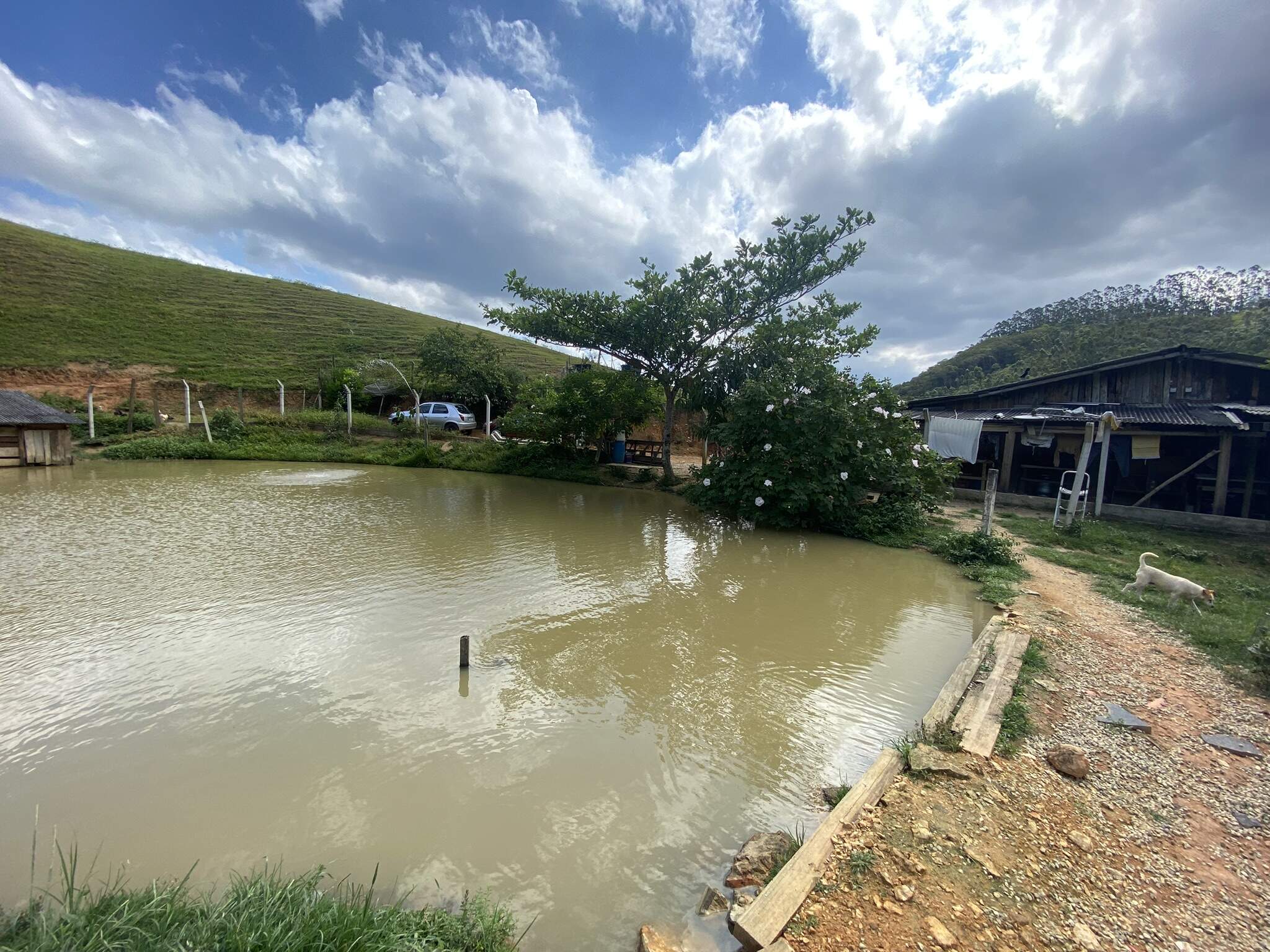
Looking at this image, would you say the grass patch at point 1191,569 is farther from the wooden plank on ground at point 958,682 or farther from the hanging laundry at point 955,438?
the hanging laundry at point 955,438

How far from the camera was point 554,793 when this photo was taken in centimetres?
339

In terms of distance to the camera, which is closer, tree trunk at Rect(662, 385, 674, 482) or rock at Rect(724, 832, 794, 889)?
rock at Rect(724, 832, 794, 889)

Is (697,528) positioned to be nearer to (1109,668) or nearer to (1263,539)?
(1109,668)

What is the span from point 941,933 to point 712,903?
101cm

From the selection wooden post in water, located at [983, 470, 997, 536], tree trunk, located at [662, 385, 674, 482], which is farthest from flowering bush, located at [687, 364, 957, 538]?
tree trunk, located at [662, 385, 674, 482]

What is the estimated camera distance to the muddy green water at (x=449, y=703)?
2920 mm

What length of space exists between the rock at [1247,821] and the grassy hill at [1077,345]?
20660 millimetres

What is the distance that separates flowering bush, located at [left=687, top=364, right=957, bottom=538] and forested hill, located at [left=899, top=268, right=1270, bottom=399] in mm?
12519

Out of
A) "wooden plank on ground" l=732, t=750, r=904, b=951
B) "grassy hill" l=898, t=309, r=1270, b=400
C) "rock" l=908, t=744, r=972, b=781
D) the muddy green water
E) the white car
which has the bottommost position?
the muddy green water

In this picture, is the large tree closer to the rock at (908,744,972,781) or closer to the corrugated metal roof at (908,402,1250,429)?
the corrugated metal roof at (908,402,1250,429)

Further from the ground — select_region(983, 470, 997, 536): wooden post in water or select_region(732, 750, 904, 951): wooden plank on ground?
select_region(983, 470, 997, 536): wooden post in water

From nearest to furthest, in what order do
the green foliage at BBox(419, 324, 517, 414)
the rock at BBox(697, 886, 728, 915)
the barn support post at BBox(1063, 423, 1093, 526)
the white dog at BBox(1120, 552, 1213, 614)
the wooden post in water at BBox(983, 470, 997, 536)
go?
the rock at BBox(697, 886, 728, 915) < the white dog at BBox(1120, 552, 1213, 614) < the wooden post in water at BBox(983, 470, 997, 536) < the barn support post at BBox(1063, 423, 1093, 526) < the green foliage at BBox(419, 324, 517, 414)

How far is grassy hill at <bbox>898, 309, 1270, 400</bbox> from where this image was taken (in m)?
23.3

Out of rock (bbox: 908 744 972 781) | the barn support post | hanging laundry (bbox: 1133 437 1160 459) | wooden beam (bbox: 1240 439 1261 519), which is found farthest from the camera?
hanging laundry (bbox: 1133 437 1160 459)
